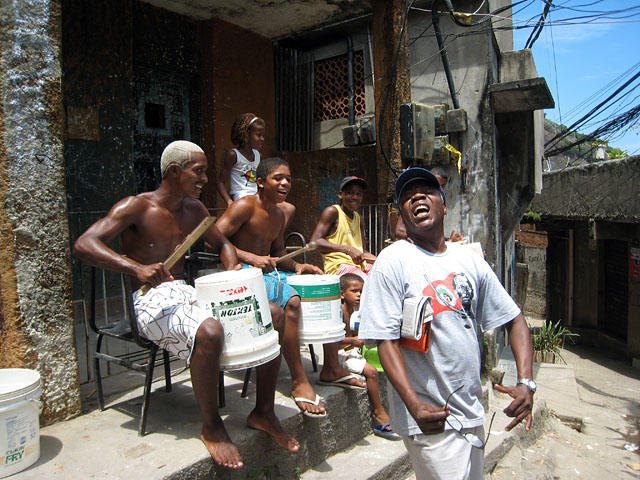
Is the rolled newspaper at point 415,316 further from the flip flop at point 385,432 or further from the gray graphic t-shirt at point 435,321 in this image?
the flip flop at point 385,432

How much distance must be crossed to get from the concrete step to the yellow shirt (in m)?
1.50

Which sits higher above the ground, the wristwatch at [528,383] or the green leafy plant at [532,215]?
the green leafy plant at [532,215]

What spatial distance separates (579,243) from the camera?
47.6ft

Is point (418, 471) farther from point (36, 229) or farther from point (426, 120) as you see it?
point (426, 120)

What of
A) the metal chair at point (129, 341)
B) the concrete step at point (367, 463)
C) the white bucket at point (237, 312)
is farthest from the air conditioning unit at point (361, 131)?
the white bucket at point (237, 312)

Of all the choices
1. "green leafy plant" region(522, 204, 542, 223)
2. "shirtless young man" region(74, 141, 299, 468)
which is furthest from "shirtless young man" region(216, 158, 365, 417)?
"green leafy plant" region(522, 204, 542, 223)

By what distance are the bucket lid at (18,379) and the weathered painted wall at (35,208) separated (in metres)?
0.15

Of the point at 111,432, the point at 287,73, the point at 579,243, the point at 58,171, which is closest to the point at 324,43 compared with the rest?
the point at 287,73

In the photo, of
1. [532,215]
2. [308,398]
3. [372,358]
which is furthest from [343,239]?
[532,215]

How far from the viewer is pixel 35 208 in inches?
108

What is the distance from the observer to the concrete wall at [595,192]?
1038cm

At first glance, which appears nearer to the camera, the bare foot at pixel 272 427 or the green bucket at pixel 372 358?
the bare foot at pixel 272 427

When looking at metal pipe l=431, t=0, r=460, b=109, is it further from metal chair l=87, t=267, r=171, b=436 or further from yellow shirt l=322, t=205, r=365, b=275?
metal chair l=87, t=267, r=171, b=436

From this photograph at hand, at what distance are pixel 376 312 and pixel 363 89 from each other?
6027 millimetres
